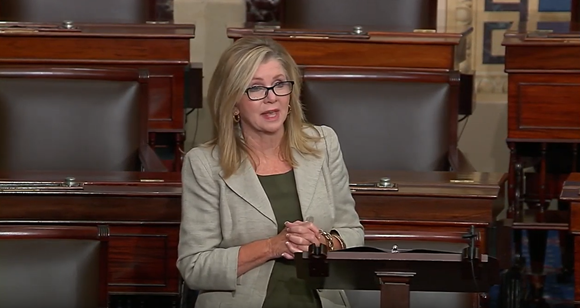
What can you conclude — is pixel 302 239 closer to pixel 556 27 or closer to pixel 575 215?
pixel 575 215

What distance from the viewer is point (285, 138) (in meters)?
2.64

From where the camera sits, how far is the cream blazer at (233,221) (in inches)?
98.6

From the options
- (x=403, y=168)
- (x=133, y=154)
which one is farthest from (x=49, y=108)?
(x=403, y=168)

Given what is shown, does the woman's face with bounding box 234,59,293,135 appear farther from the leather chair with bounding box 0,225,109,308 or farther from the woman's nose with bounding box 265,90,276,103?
the leather chair with bounding box 0,225,109,308

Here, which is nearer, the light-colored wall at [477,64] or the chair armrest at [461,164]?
the chair armrest at [461,164]

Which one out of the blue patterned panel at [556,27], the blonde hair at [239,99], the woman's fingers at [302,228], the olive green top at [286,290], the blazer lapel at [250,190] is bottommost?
the olive green top at [286,290]

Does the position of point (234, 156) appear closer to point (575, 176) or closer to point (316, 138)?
point (316, 138)

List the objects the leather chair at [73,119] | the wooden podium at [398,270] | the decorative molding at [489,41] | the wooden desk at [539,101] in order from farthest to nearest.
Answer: the decorative molding at [489,41] → the wooden desk at [539,101] → the leather chair at [73,119] → the wooden podium at [398,270]

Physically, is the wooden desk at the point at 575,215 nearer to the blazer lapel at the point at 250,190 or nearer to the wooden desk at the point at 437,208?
the wooden desk at the point at 437,208

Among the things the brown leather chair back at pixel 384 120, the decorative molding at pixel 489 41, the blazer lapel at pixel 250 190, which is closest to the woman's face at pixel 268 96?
the blazer lapel at pixel 250 190

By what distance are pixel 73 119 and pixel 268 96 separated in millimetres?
1173

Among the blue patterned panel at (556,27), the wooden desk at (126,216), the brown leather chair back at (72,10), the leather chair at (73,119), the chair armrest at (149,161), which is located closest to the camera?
the wooden desk at (126,216)

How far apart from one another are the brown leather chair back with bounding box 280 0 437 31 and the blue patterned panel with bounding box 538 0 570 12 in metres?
0.71

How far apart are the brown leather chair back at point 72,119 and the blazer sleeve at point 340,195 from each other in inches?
42.0
